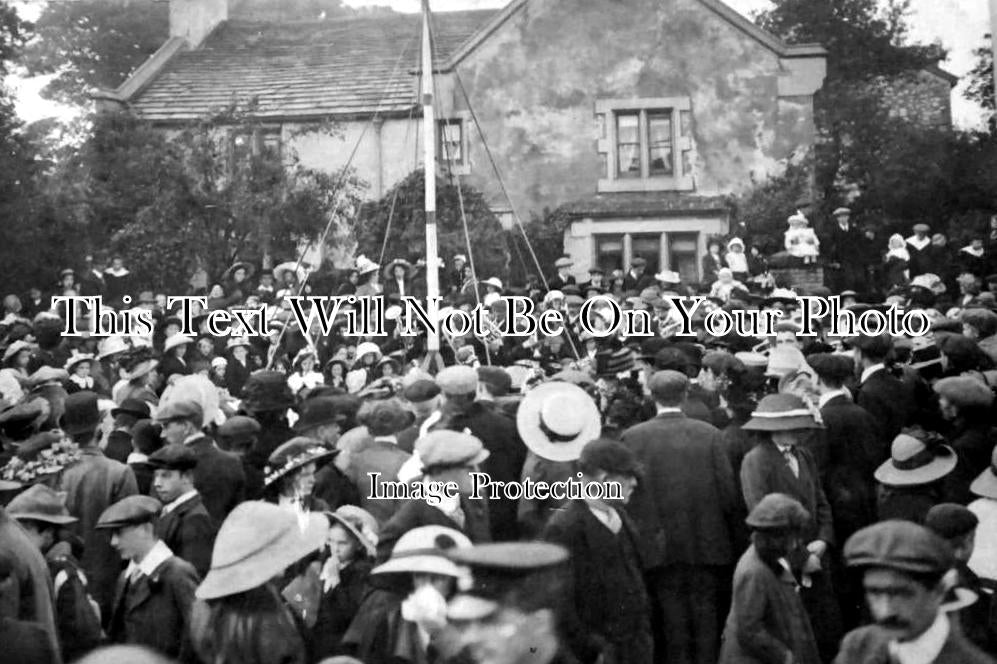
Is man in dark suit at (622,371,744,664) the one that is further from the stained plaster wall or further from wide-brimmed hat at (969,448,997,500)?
the stained plaster wall

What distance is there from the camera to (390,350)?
40.9 ft

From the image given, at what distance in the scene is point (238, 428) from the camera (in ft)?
21.0

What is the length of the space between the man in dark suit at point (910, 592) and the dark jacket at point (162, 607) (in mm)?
2457

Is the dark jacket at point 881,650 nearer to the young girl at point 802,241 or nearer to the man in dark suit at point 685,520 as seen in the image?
the man in dark suit at point 685,520

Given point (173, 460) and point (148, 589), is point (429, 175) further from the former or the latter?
point (148, 589)

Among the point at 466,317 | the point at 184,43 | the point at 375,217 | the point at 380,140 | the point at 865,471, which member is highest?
the point at 184,43

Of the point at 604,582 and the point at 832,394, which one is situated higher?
the point at 832,394

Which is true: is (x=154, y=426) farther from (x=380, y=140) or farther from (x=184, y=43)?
(x=184, y=43)

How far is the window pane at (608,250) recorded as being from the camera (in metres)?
19.2

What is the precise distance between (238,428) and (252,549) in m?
2.71

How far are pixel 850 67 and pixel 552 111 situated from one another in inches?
179

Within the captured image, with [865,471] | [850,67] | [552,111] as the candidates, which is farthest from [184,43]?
[865,471]

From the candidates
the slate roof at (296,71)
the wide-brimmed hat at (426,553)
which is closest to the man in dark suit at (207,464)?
the wide-brimmed hat at (426,553)

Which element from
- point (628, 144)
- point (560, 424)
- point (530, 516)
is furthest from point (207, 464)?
point (628, 144)
